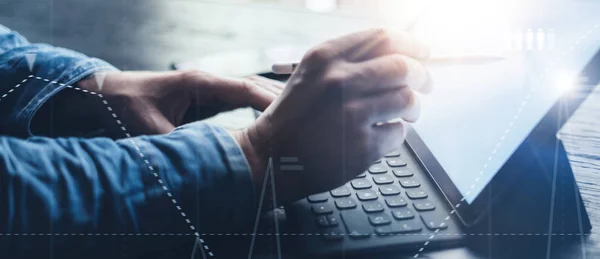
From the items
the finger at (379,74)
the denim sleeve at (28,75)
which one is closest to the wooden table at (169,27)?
the denim sleeve at (28,75)

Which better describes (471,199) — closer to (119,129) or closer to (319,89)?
(319,89)

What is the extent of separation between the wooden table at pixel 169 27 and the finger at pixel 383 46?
0.47ft

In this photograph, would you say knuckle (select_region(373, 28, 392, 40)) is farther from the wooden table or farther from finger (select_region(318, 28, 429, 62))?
the wooden table

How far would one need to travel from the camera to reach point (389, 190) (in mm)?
333

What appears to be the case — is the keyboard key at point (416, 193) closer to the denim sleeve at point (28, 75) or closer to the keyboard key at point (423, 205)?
the keyboard key at point (423, 205)

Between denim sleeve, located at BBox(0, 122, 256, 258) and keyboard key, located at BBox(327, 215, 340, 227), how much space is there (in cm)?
5

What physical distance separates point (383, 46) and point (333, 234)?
4.6 inches

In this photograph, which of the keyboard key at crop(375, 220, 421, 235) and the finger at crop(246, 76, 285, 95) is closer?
the keyboard key at crop(375, 220, 421, 235)

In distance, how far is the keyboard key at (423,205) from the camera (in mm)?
318

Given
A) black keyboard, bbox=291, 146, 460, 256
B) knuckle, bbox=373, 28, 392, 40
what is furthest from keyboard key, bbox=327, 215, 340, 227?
knuckle, bbox=373, 28, 392, 40

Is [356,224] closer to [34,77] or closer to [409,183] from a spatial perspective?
[409,183]

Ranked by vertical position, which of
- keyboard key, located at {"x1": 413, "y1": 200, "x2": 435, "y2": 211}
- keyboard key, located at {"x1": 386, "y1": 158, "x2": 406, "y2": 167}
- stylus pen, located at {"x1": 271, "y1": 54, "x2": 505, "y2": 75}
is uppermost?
stylus pen, located at {"x1": 271, "y1": 54, "x2": 505, "y2": 75}

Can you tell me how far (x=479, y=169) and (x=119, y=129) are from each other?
0.25 m

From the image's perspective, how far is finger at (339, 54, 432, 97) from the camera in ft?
1.03
